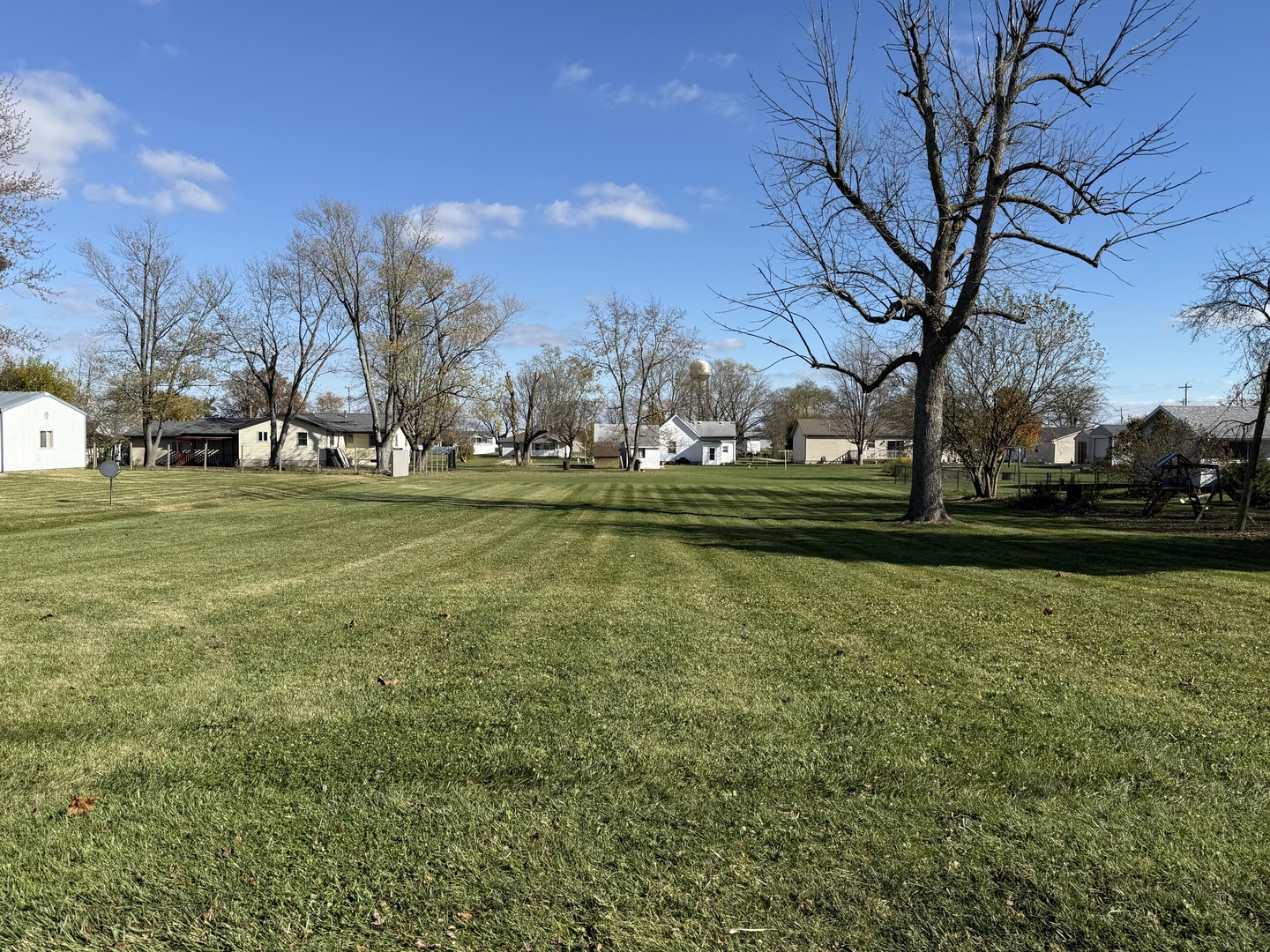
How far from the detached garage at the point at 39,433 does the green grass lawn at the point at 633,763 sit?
120 ft

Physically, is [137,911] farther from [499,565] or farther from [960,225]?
[960,225]

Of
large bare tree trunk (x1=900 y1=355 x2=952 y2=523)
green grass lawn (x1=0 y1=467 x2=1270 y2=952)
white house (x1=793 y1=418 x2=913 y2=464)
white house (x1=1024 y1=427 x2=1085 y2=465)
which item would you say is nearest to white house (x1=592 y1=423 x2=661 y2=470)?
white house (x1=793 y1=418 x2=913 y2=464)

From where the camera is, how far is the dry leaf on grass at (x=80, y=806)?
11.9 feet

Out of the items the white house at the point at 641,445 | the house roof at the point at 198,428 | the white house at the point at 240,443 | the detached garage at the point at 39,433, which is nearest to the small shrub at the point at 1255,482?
the white house at the point at 641,445

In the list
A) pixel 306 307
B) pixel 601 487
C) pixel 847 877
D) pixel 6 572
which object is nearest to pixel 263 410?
pixel 306 307

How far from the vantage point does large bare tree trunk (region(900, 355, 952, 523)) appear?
1747 cm

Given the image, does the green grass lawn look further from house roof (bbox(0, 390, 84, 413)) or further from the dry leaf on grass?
house roof (bbox(0, 390, 84, 413))

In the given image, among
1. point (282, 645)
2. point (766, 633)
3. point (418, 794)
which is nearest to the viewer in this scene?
point (418, 794)

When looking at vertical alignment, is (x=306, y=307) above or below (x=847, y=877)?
above

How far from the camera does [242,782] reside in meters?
3.97

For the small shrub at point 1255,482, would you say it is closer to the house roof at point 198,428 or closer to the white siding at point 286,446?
the white siding at point 286,446

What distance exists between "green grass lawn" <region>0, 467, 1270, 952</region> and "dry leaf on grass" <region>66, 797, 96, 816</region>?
1.5 inches

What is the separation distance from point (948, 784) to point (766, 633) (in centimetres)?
319

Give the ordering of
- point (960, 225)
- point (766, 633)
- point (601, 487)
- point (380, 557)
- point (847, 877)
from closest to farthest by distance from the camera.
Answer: point (847, 877) < point (766, 633) < point (380, 557) < point (960, 225) < point (601, 487)
